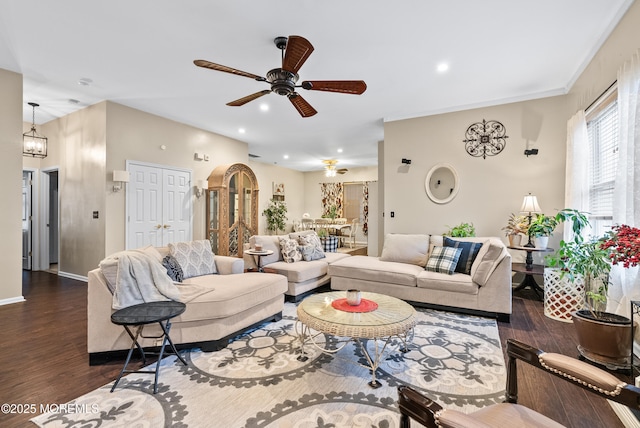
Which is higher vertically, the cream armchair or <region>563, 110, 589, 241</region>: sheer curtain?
<region>563, 110, 589, 241</region>: sheer curtain

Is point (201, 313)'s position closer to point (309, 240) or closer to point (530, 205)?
point (309, 240)

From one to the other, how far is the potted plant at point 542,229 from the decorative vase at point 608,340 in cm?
172

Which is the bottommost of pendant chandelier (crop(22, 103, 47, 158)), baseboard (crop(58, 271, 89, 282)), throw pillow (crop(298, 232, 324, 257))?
baseboard (crop(58, 271, 89, 282))

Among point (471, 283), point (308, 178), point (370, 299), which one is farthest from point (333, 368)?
point (308, 178)

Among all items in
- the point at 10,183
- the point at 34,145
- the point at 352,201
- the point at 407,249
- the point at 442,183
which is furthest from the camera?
the point at 352,201

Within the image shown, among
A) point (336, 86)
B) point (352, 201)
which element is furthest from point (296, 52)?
point (352, 201)

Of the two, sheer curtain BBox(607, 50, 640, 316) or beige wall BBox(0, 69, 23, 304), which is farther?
beige wall BBox(0, 69, 23, 304)

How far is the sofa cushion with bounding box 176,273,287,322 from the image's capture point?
8.45 ft

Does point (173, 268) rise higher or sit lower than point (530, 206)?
lower

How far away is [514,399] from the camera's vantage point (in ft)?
4.21

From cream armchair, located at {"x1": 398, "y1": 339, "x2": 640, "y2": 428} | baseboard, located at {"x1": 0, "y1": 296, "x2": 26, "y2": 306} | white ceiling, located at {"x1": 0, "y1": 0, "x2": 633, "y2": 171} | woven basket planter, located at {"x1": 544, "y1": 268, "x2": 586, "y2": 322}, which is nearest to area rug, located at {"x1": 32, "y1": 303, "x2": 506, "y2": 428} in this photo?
cream armchair, located at {"x1": 398, "y1": 339, "x2": 640, "y2": 428}

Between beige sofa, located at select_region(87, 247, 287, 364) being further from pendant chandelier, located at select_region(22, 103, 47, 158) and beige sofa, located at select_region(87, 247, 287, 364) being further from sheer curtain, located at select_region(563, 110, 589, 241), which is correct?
pendant chandelier, located at select_region(22, 103, 47, 158)

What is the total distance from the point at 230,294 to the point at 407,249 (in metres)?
2.79

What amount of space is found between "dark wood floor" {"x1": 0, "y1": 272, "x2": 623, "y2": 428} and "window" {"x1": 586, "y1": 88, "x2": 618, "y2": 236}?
1.28 metres
